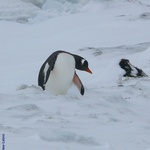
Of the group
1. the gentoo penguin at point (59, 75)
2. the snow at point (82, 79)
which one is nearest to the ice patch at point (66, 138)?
the snow at point (82, 79)

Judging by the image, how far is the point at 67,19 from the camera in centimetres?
1427

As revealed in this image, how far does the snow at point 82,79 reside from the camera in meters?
2.76

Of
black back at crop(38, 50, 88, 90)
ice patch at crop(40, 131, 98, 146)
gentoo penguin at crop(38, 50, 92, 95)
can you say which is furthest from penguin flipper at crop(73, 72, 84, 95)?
ice patch at crop(40, 131, 98, 146)

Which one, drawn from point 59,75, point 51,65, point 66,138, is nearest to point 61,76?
point 59,75

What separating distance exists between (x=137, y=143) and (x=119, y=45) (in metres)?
7.71

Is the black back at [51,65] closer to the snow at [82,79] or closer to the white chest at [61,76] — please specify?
the white chest at [61,76]

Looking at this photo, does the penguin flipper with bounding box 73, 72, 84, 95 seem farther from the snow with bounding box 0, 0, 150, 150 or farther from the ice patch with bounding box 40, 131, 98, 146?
the ice patch with bounding box 40, 131, 98, 146

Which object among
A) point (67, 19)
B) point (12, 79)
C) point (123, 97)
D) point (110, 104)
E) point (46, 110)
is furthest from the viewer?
point (67, 19)

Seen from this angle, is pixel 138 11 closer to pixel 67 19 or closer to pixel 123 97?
pixel 67 19

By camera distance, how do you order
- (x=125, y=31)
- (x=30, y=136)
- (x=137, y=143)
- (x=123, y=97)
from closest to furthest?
(x=30, y=136)
(x=137, y=143)
(x=123, y=97)
(x=125, y=31)

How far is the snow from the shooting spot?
9.07ft

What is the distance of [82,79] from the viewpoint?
7.20 m

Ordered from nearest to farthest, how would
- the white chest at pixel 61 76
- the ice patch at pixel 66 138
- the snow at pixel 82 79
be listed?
1. the ice patch at pixel 66 138
2. the snow at pixel 82 79
3. the white chest at pixel 61 76

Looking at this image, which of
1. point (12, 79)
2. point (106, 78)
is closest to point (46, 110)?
point (106, 78)
